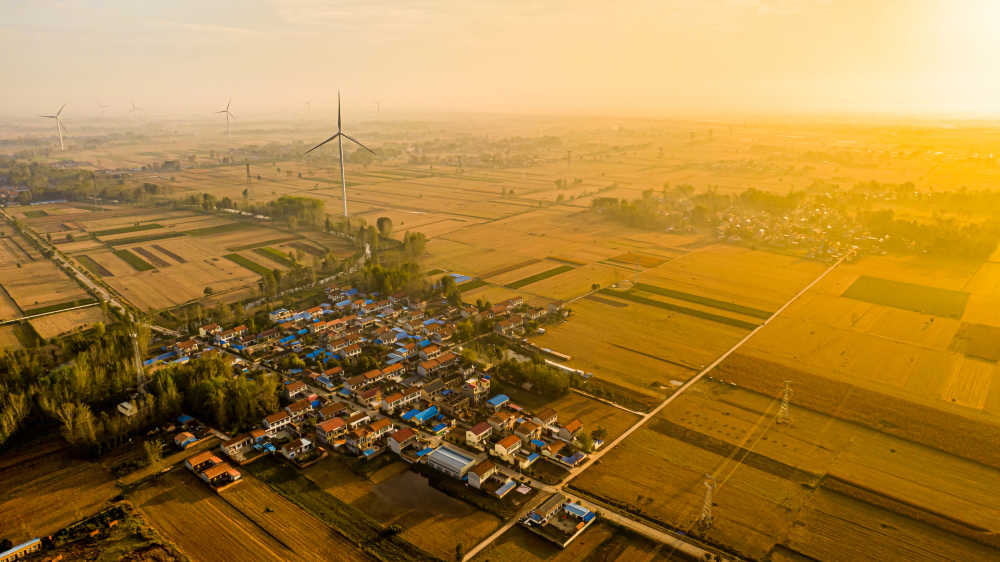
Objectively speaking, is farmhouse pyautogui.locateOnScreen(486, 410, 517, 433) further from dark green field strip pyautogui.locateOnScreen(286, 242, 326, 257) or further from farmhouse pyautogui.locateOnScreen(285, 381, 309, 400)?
dark green field strip pyautogui.locateOnScreen(286, 242, 326, 257)

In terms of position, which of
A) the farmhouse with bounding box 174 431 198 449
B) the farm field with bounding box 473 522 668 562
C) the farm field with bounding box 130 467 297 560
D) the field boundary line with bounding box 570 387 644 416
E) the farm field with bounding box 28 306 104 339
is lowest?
the farm field with bounding box 473 522 668 562

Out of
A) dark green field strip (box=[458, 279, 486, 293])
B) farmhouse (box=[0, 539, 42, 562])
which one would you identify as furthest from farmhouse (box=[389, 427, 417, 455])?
dark green field strip (box=[458, 279, 486, 293])

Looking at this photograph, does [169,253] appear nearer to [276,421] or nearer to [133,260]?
[133,260]

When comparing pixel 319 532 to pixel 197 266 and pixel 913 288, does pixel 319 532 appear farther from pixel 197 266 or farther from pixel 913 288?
pixel 913 288

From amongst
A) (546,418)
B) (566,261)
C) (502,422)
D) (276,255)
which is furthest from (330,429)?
(276,255)

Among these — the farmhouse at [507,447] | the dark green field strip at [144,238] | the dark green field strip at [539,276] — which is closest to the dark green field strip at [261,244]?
the dark green field strip at [144,238]

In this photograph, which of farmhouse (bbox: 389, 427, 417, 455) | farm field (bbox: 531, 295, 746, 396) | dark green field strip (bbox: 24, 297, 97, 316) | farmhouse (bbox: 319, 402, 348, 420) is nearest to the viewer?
farmhouse (bbox: 389, 427, 417, 455)

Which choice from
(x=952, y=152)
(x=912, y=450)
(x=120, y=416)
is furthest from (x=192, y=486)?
(x=952, y=152)
